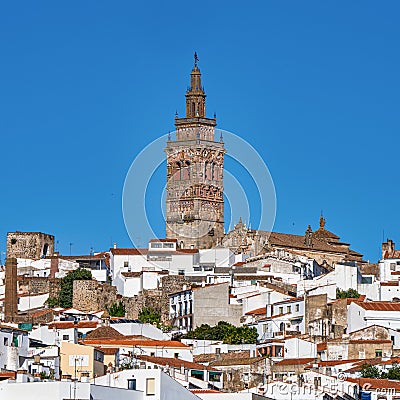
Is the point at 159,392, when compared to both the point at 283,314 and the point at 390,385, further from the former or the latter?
the point at 283,314

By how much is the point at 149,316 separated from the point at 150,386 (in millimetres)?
54986

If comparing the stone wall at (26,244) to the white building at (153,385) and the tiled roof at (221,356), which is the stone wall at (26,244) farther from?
the white building at (153,385)

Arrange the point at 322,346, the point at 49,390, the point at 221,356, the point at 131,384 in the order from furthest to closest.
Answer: the point at 322,346
the point at 221,356
the point at 131,384
the point at 49,390

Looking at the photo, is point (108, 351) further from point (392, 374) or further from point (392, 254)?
point (392, 254)

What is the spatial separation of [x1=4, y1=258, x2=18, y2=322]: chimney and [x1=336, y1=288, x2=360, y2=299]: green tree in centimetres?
1824

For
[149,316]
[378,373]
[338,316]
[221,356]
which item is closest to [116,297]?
[149,316]

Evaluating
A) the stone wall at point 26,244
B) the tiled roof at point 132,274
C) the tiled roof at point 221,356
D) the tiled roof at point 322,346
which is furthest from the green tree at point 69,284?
the tiled roof at point 322,346

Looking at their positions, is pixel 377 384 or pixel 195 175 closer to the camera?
pixel 377 384

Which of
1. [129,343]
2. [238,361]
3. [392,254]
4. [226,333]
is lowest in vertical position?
[238,361]

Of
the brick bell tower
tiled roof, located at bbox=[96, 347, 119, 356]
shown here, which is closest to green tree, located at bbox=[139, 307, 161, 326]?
tiled roof, located at bbox=[96, 347, 119, 356]

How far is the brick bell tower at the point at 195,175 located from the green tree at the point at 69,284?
37793 mm

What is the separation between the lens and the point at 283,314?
3686 inches

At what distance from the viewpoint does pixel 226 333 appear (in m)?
93.0

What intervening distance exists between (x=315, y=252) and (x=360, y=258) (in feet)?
19.1
